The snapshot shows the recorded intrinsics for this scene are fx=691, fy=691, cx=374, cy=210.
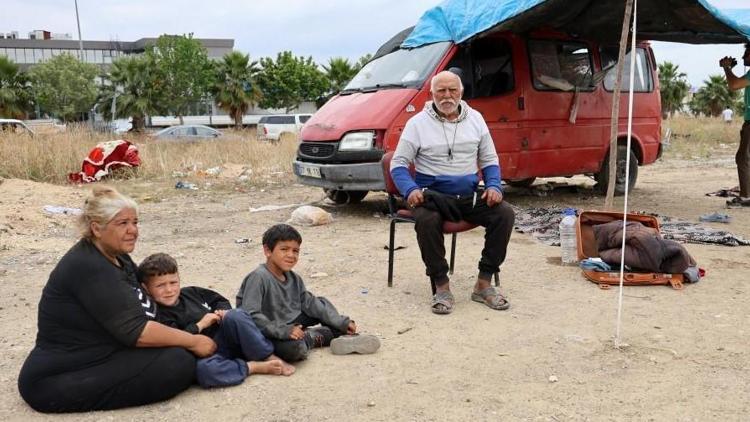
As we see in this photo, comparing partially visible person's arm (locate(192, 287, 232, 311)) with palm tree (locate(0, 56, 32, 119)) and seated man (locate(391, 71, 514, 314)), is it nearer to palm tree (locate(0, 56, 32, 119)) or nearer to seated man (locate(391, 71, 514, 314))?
seated man (locate(391, 71, 514, 314))

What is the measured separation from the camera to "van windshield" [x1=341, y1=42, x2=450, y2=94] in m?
8.04

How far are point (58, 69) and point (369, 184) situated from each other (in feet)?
147

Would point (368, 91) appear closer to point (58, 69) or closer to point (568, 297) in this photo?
point (568, 297)

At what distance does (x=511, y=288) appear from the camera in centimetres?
518

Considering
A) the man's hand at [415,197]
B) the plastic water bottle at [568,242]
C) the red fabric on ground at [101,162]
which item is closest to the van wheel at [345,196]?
the plastic water bottle at [568,242]

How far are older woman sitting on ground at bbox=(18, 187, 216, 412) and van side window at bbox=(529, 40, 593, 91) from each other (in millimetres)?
6567

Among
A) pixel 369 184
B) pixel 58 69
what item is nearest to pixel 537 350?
pixel 369 184

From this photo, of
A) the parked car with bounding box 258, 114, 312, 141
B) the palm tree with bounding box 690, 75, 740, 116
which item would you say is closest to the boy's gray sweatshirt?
the parked car with bounding box 258, 114, 312, 141

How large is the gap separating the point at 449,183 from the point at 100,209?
2522 millimetres

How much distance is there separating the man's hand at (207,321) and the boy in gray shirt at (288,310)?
15 cm

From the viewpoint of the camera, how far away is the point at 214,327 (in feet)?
11.5

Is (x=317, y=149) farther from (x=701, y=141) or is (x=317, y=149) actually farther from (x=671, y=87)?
(x=671, y=87)

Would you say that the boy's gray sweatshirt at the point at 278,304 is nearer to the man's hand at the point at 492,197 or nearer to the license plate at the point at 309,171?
the man's hand at the point at 492,197

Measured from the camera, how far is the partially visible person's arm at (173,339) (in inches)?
118
